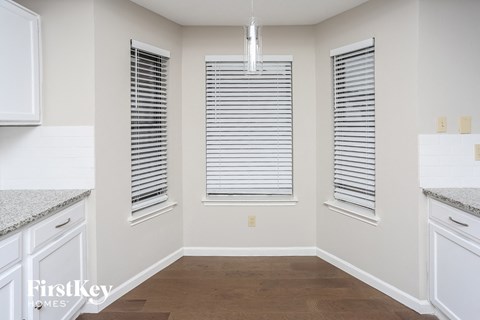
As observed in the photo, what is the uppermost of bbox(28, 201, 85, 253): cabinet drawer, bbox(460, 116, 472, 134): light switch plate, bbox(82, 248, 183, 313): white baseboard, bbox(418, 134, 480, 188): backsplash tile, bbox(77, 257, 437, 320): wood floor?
bbox(460, 116, 472, 134): light switch plate

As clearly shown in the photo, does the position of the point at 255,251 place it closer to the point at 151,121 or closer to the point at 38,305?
the point at 151,121

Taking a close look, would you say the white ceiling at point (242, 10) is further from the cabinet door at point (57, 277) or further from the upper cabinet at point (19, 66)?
the cabinet door at point (57, 277)

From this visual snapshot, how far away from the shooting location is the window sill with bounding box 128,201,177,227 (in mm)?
3041

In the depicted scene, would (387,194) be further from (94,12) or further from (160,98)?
(94,12)

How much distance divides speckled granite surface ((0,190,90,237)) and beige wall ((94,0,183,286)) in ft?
0.93

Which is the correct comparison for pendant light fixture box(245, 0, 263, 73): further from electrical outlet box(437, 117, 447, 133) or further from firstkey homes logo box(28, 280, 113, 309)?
firstkey homes logo box(28, 280, 113, 309)

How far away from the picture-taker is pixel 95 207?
2.62 m

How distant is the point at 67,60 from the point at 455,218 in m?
2.85

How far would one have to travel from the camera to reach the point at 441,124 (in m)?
2.59

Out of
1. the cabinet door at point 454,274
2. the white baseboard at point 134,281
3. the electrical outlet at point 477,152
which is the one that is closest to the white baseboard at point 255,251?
the white baseboard at point 134,281

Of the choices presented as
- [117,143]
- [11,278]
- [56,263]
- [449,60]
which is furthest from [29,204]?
[449,60]

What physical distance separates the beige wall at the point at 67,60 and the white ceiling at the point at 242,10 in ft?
1.96

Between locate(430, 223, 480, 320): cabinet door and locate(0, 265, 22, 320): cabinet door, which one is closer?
locate(0, 265, 22, 320): cabinet door

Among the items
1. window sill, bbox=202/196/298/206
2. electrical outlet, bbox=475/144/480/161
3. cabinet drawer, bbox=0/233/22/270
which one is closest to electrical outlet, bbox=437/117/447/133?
electrical outlet, bbox=475/144/480/161
